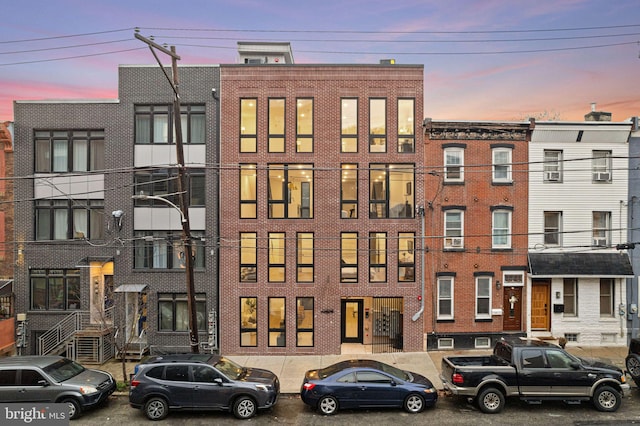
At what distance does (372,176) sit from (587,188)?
9.85 metres

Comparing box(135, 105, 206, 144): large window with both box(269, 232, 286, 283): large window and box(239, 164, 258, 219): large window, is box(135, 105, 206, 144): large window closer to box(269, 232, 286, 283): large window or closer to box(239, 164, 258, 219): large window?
box(239, 164, 258, 219): large window

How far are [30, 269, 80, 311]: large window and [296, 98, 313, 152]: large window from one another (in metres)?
11.7

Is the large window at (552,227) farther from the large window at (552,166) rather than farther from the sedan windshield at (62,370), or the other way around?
the sedan windshield at (62,370)

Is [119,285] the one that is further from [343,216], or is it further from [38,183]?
[343,216]

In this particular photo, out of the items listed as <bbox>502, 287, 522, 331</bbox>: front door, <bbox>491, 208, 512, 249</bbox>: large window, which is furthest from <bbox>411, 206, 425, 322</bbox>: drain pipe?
<bbox>502, 287, 522, 331</bbox>: front door

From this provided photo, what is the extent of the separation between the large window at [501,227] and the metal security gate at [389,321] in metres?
5.08

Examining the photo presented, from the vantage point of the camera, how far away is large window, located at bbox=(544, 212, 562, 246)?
2106 centimetres

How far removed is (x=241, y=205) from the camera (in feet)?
67.4

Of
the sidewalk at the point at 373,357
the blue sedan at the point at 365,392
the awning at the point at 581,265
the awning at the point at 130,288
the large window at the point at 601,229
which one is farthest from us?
the large window at the point at 601,229

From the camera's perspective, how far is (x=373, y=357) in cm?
1961

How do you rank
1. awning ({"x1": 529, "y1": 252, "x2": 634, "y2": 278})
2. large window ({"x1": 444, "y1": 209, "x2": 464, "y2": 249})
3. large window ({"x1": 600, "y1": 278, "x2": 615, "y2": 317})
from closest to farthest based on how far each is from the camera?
awning ({"x1": 529, "y1": 252, "x2": 634, "y2": 278})
large window ({"x1": 444, "y1": 209, "x2": 464, "y2": 249})
large window ({"x1": 600, "y1": 278, "x2": 615, "y2": 317})

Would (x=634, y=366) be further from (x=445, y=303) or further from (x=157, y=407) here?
(x=157, y=407)

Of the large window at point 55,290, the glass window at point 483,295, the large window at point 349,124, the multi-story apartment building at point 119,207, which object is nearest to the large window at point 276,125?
the multi-story apartment building at point 119,207

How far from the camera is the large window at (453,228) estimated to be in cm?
2064
